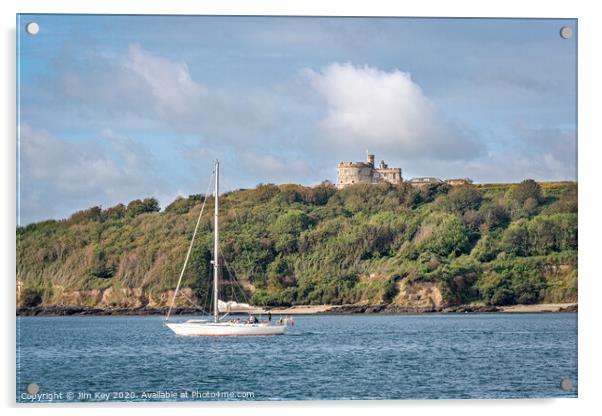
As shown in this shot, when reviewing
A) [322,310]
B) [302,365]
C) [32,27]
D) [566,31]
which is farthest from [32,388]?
[322,310]

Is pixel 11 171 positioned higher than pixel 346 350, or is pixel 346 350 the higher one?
pixel 11 171

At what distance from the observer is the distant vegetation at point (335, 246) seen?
1871 inches

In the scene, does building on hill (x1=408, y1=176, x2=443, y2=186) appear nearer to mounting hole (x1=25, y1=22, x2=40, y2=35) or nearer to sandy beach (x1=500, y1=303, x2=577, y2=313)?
sandy beach (x1=500, y1=303, x2=577, y2=313)

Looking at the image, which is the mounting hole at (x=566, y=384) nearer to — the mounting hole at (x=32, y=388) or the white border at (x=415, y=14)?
the white border at (x=415, y=14)

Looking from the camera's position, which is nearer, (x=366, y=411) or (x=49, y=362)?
(x=366, y=411)

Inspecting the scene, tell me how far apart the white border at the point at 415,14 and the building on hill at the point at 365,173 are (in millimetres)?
26844

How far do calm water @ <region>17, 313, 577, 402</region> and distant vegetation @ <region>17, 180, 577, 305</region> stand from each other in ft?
58.0

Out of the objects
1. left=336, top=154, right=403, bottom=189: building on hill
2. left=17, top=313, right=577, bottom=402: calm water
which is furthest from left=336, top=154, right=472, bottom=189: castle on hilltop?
left=17, top=313, right=577, bottom=402: calm water

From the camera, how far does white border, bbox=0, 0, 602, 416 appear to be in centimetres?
1552

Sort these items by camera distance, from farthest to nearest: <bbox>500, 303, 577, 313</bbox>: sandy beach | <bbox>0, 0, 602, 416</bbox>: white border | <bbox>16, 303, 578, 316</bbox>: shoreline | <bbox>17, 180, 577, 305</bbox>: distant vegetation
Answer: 1. <bbox>16, 303, 578, 316</bbox>: shoreline
2. <bbox>17, 180, 577, 305</bbox>: distant vegetation
3. <bbox>500, 303, 577, 313</bbox>: sandy beach
4. <bbox>0, 0, 602, 416</bbox>: white border

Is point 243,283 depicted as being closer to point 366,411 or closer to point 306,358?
point 306,358
